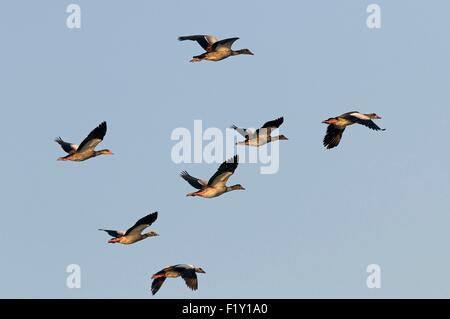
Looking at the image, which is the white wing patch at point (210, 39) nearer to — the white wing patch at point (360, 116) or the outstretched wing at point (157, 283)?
the white wing patch at point (360, 116)

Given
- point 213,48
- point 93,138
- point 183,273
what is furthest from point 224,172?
point 213,48

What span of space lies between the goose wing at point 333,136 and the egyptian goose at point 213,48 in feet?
17.3

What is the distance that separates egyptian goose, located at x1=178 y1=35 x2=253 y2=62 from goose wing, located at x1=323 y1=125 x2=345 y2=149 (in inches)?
208

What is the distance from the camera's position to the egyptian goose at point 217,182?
53.0 m

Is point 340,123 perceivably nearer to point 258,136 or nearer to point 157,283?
point 258,136

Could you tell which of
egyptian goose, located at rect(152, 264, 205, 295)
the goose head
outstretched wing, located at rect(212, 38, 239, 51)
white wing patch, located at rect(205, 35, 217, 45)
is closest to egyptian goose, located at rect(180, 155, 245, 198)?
egyptian goose, located at rect(152, 264, 205, 295)

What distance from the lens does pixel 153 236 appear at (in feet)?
183

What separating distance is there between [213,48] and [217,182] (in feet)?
19.6

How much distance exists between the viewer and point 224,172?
53.5 metres

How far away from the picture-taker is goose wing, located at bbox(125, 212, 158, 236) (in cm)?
5294

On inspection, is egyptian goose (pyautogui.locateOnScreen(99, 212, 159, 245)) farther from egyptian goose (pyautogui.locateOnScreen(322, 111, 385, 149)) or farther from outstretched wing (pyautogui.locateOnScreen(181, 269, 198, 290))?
egyptian goose (pyautogui.locateOnScreen(322, 111, 385, 149))
